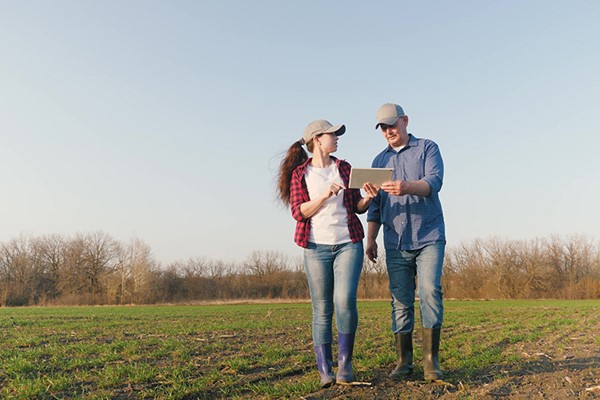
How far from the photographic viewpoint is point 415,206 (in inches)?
175

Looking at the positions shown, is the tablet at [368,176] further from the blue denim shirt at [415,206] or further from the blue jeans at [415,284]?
the blue jeans at [415,284]

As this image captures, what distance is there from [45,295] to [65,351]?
62.2m

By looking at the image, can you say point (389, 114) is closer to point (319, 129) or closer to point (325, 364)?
point (319, 129)

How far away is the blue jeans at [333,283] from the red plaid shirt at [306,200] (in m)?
0.10

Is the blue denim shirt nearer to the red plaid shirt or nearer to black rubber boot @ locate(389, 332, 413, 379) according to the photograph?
the red plaid shirt

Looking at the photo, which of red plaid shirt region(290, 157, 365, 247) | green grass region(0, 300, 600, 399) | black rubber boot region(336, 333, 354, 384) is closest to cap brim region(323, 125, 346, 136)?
red plaid shirt region(290, 157, 365, 247)

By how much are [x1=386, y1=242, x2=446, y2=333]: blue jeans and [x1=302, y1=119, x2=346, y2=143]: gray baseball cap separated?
1.33 meters

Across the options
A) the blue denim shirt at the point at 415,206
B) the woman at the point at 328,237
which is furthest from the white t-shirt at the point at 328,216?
the blue denim shirt at the point at 415,206

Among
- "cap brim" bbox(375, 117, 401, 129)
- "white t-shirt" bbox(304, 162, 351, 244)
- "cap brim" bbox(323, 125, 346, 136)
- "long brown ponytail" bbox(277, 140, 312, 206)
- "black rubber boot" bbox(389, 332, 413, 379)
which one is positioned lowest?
"black rubber boot" bbox(389, 332, 413, 379)

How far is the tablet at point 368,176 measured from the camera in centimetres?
391

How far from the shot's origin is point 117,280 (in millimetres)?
61875

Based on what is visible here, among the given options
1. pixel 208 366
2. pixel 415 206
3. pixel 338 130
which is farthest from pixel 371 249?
pixel 208 366

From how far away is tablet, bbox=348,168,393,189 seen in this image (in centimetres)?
391

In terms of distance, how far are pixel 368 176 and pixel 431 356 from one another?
5.61ft
